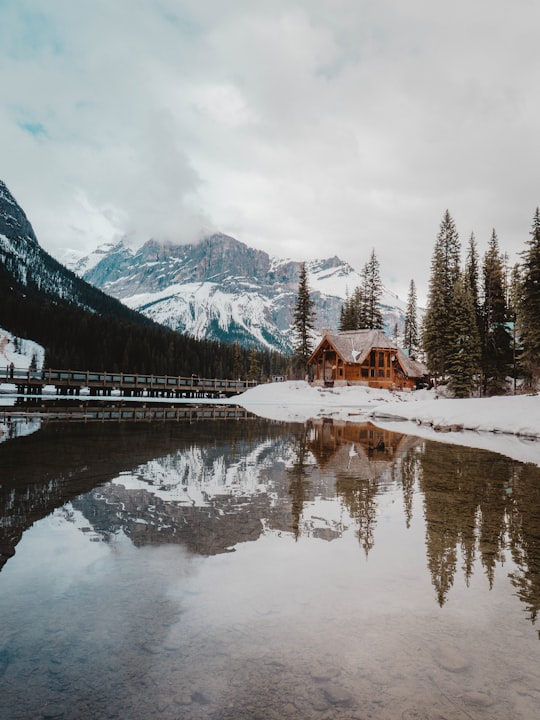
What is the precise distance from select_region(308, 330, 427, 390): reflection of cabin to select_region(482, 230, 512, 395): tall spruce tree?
488 inches

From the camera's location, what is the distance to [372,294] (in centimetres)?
7038

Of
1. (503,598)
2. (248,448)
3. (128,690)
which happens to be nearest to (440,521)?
(503,598)

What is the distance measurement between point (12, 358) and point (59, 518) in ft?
341

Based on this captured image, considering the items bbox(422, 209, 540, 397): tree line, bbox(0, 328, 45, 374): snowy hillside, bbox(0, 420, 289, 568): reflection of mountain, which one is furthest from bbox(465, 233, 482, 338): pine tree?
bbox(0, 328, 45, 374): snowy hillside

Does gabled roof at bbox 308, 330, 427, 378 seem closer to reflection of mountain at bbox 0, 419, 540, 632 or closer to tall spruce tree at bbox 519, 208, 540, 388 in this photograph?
tall spruce tree at bbox 519, 208, 540, 388

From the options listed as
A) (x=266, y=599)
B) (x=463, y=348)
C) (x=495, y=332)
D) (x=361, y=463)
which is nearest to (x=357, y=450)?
(x=361, y=463)

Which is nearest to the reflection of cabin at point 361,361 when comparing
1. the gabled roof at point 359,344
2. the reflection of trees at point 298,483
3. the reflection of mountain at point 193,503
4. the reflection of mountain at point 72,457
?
the gabled roof at point 359,344

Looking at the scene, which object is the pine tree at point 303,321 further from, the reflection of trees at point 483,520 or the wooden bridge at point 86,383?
the reflection of trees at point 483,520

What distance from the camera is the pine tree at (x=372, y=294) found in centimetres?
6988

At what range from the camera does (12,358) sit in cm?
9719

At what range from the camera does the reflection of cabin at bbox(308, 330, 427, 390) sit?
5722 centimetres

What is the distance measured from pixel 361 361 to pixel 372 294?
1792 cm

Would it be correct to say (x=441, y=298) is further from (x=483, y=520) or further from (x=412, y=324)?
(x=483, y=520)

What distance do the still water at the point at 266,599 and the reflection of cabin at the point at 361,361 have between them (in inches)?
1846
